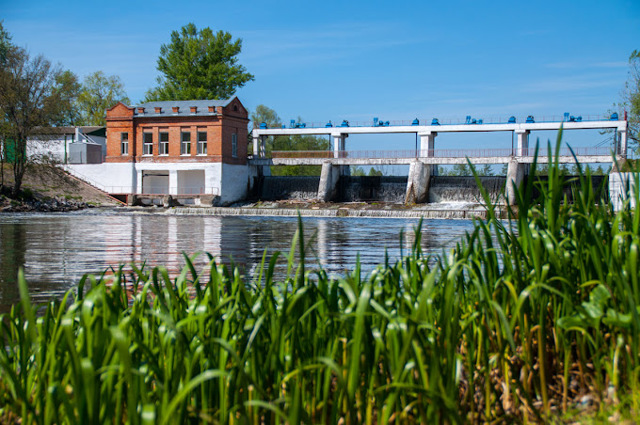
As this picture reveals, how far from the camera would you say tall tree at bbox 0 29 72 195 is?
40.9 metres

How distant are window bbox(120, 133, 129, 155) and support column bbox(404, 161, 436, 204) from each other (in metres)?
22.1

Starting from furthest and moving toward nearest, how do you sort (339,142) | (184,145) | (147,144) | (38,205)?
(147,144) → (184,145) → (339,142) → (38,205)

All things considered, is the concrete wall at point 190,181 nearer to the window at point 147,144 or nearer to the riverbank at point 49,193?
the window at point 147,144

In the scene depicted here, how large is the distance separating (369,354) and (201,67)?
61206mm

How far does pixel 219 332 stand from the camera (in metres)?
2.67

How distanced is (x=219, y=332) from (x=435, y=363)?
96 cm

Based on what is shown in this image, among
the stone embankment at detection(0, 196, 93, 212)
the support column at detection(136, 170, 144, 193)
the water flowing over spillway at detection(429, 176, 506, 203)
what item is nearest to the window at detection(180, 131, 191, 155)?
the support column at detection(136, 170, 144, 193)

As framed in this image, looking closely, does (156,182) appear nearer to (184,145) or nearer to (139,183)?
(139,183)

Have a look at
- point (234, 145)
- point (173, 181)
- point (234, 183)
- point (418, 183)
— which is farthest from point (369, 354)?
point (173, 181)

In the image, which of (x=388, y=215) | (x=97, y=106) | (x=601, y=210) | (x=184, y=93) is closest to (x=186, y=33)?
(x=184, y=93)

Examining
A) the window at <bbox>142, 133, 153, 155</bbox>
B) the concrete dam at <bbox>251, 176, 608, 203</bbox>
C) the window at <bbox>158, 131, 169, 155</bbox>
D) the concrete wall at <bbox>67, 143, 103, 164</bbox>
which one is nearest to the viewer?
the concrete dam at <bbox>251, 176, 608, 203</bbox>

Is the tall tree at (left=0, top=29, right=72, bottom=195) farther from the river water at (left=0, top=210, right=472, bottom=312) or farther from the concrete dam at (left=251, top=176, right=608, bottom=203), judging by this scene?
the river water at (left=0, top=210, right=472, bottom=312)

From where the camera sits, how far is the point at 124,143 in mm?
50125

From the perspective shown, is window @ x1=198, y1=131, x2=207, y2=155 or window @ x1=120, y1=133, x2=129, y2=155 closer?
window @ x1=198, y1=131, x2=207, y2=155
